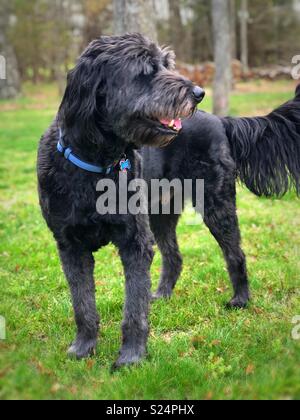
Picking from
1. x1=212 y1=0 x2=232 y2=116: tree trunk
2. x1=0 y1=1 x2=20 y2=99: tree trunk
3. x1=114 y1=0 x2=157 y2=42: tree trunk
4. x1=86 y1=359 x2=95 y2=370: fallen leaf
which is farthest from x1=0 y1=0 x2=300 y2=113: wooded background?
x1=86 y1=359 x2=95 y2=370: fallen leaf

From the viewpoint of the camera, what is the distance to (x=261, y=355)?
11.3ft

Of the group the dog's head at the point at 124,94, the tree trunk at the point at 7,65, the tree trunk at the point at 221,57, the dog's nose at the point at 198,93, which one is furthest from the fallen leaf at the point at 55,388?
the tree trunk at the point at 7,65

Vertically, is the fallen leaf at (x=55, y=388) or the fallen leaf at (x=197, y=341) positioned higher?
the fallen leaf at (x=55, y=388)

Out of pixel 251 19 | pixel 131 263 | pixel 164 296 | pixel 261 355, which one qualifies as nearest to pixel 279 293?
pixel 164 296

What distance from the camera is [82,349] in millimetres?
3719

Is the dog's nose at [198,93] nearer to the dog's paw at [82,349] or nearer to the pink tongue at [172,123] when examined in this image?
the pink tongue at [172,123]

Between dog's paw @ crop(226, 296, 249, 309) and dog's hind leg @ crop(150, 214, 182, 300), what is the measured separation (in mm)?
675

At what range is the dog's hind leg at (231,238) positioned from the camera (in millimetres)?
4445

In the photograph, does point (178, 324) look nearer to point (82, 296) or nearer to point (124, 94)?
point (82, 296)

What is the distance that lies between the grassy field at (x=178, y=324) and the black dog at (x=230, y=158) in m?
0.74

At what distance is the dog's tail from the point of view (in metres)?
4.32

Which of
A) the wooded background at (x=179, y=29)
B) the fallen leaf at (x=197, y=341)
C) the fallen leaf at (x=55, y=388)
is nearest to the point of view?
the fallen leaf at (x=55, y=388)

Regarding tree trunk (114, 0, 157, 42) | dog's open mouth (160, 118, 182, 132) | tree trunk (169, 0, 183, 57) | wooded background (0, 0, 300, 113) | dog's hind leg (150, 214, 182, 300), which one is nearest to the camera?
dog's open mouth (160, 118, 182, 132)

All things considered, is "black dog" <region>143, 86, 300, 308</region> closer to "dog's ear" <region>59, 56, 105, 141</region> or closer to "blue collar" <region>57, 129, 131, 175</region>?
"blue collar" <region>57, 129, 131, 175</region>
